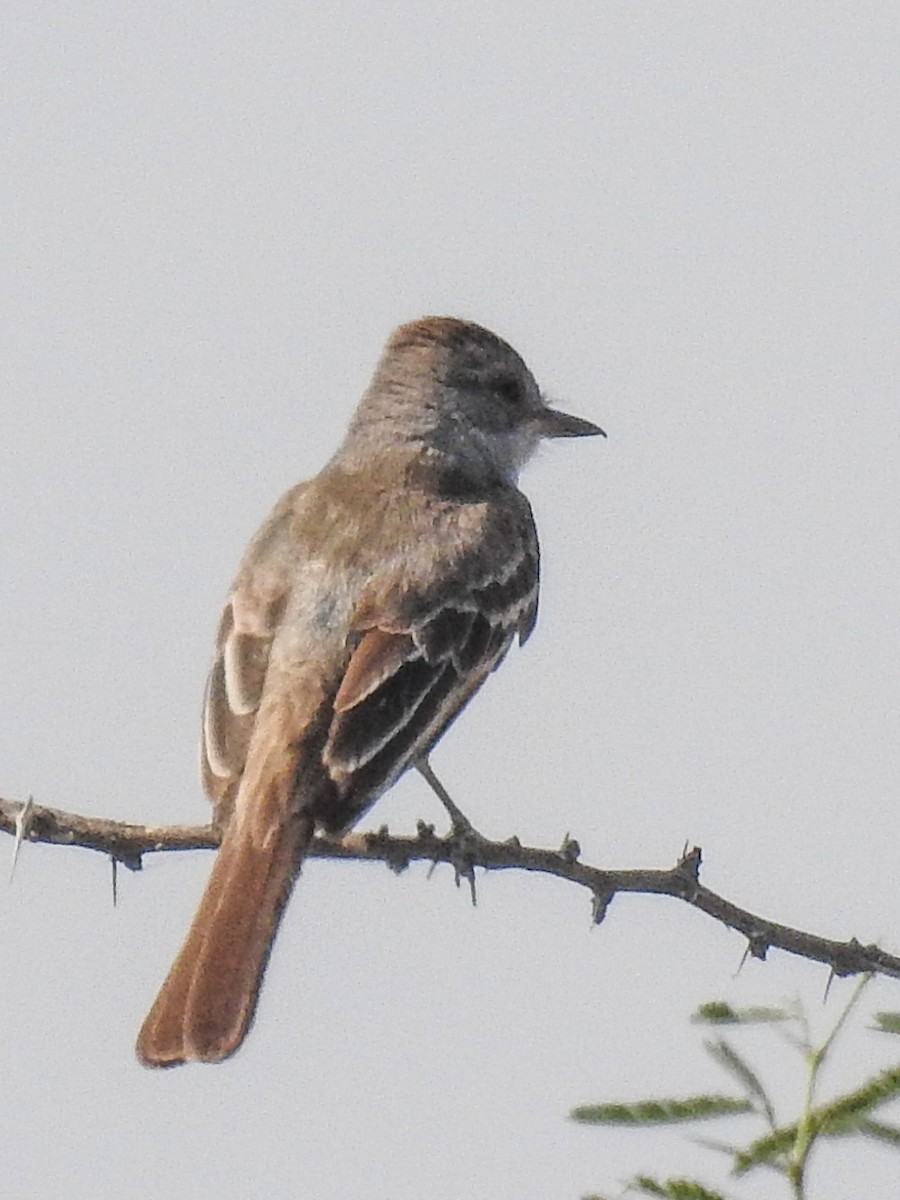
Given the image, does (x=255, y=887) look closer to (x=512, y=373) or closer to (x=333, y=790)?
(x=333, y=790)

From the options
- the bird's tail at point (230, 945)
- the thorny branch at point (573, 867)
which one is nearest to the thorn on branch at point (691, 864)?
the thorny branch at point (573, 867)

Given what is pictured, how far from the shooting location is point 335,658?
297 inches

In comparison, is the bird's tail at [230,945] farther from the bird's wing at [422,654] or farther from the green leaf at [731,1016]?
the green leaf at [731,1016]

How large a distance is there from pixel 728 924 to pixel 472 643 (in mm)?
2734

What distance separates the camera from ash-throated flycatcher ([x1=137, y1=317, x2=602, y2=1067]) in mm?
6547

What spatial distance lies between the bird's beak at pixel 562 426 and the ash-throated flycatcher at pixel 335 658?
521 millimetres

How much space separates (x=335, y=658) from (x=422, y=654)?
13.6 inches

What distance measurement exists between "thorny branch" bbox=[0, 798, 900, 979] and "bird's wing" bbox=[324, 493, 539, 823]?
548mm

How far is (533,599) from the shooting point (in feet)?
30.0

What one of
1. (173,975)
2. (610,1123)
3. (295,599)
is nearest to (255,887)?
(173,975)

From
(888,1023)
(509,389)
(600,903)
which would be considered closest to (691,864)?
(600,903)

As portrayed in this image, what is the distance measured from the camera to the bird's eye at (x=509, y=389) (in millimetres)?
10727

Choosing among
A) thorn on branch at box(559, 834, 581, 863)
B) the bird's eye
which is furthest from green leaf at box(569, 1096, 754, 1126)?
the bird's eye

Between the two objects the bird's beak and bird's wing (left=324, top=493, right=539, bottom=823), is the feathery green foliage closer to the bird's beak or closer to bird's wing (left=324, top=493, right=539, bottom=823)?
bird's wing (left=324, top=493, right=539, bottom=823)
